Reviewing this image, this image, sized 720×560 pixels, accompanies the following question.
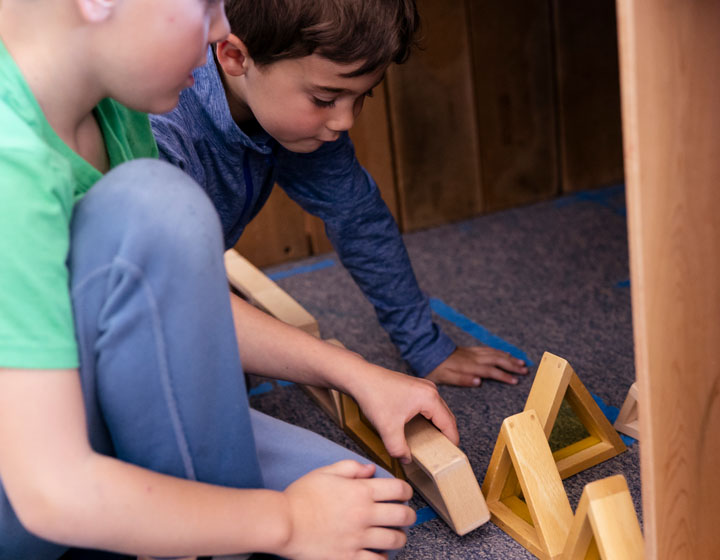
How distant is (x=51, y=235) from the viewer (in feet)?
1.82

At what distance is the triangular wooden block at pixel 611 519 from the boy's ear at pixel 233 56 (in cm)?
61

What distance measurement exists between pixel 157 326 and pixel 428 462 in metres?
0.33

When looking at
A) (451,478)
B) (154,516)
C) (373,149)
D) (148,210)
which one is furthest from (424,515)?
(373,149)

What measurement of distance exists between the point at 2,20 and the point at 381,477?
1.70ft

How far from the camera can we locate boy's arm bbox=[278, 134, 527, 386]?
3.78 ft

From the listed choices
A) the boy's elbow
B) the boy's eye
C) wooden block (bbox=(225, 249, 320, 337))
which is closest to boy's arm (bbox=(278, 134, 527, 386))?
wooden block (bbox=(225, 249, 320, 337))

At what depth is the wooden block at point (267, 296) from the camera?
46.7 inches

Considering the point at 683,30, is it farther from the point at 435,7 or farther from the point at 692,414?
the point at 435,7

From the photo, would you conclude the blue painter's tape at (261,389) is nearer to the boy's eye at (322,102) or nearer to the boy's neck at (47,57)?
the boy's eye at (322,102)

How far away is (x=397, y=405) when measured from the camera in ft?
2.77

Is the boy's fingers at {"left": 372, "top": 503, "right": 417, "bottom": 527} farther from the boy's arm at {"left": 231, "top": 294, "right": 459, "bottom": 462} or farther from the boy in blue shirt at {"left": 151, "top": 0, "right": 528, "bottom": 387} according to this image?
the boy in blue shirt at {"left": 151, "top": 0, "right": 528, "bottom": 387}

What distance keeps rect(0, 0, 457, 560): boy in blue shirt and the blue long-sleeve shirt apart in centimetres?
38

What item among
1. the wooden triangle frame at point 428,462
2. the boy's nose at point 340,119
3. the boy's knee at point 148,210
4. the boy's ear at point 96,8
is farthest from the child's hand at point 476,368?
the boy's ear at point 96,8

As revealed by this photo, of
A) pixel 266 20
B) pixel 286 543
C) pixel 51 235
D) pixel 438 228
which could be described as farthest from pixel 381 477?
pixel 438 228
